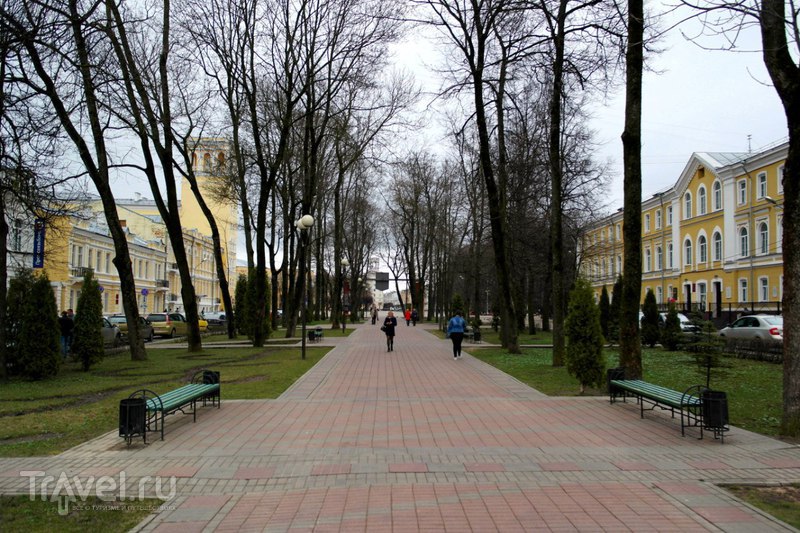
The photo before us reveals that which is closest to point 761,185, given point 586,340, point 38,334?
point 586,340

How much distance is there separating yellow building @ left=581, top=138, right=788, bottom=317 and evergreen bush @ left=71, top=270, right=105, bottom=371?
98.2 ft

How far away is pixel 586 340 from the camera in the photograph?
1180 cm

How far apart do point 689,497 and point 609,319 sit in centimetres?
2530

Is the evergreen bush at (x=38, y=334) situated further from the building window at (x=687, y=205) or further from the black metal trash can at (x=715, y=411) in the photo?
the building window at (x=687, y=205)

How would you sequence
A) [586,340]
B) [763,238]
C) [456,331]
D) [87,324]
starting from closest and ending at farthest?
[586,340] < [87,324] < [456,331] < [763,238]

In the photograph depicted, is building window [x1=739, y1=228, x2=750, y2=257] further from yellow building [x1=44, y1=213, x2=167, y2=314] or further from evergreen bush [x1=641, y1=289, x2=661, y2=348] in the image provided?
yellow building [x1=44, y1=213, x2=167, y2=314]

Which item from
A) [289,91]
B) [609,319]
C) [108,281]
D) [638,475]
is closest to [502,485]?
[638,475]

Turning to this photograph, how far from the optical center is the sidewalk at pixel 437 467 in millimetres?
5117

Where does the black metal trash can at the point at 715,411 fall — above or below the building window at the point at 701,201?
below

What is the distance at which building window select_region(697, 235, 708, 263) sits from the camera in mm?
48219

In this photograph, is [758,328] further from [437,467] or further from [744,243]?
[744,243]

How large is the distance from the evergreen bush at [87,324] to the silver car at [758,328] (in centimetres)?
2116

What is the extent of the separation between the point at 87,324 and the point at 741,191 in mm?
42880

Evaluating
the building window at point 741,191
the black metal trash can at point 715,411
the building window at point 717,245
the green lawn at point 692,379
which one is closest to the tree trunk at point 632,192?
the green lawn at point 692,379
